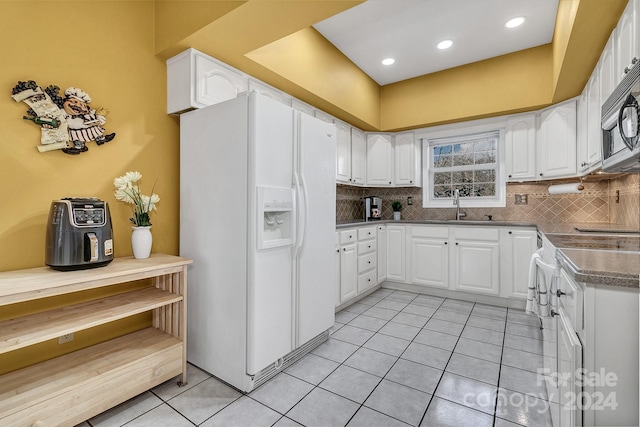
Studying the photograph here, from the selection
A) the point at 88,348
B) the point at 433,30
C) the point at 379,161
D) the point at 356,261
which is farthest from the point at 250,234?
the point at 379,161

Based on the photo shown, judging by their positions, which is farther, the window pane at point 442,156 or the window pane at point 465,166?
the window pane at point 442,156

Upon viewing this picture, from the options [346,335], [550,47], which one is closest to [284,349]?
[346,335]

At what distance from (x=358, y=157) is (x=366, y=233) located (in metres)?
1.16

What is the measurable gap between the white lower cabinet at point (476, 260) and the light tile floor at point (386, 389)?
0.75 metres

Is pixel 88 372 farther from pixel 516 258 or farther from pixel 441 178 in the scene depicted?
pixel 441 178

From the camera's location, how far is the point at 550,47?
10.5ft

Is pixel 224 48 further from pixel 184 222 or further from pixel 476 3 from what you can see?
pixel 476 3

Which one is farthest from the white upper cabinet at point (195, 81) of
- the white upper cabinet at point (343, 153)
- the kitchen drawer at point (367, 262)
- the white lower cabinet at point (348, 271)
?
the kitchen drawer at point (367, 262)

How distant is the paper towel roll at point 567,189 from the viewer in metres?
3.01

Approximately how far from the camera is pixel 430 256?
381cm

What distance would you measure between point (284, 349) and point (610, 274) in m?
1.77

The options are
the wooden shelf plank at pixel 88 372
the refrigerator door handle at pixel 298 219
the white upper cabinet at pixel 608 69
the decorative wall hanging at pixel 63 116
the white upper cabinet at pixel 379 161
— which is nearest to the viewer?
the wooden shelf plank at pixel 88 372

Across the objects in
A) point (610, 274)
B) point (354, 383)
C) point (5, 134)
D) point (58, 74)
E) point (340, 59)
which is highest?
point (340, 59)

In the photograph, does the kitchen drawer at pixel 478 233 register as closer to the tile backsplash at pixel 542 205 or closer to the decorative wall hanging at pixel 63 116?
the tile backsplash at pixel 542 205
